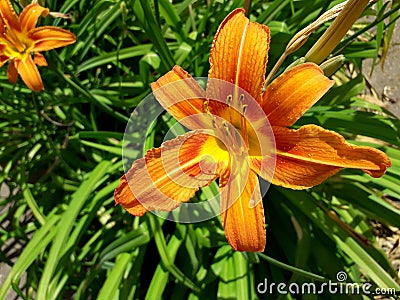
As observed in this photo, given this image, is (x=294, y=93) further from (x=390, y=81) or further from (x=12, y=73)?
(x=390, y=81)

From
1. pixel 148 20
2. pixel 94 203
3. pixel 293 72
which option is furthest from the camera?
pixel 94 203

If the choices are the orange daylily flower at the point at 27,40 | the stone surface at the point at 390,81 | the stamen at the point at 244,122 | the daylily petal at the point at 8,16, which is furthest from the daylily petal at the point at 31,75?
the stone surface at the point at 390,81

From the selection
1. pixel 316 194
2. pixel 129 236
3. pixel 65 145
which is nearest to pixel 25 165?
pixel 65 145

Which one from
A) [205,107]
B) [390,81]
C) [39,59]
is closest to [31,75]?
[39,59]

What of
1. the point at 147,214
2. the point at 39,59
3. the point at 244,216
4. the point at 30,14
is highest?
the point at 30,14

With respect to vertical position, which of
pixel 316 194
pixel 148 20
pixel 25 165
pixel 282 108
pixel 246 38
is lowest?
pixel 316 194

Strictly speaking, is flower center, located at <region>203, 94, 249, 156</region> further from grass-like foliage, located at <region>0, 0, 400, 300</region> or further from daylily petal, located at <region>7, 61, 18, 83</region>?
daylily petal, located at <region>7, 61, 18, 83</region>

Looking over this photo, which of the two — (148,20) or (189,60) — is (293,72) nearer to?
(148,20)
